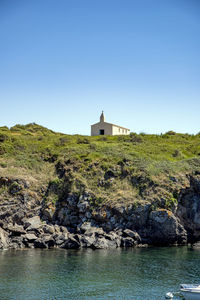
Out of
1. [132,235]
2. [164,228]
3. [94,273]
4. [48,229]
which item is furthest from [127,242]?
[94,273]

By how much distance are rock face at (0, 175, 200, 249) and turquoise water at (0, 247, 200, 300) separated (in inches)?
142

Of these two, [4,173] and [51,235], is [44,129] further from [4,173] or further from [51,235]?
[51,235]

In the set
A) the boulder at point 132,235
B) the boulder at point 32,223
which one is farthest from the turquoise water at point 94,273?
the boulder at point 32,223

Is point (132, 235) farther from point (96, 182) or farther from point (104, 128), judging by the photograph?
point (104, 128)

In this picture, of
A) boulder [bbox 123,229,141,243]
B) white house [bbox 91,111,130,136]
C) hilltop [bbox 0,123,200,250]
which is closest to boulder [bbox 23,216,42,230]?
hilltop [bbox 0,123,200,250]

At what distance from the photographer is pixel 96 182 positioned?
64.2 meters

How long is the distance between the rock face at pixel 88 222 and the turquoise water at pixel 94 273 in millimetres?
3603

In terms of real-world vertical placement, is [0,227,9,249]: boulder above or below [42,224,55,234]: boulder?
below

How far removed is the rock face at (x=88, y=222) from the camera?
171 feet

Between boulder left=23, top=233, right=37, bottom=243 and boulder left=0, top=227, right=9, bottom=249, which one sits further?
boulder left=23, top=233, right=37, bottom=243

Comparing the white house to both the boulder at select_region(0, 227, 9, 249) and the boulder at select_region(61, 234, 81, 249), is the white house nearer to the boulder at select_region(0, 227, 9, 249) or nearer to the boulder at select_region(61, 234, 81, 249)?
the boulder at select_region(61, 234, 81, 249)

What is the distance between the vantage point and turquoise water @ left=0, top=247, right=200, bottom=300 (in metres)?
30.3

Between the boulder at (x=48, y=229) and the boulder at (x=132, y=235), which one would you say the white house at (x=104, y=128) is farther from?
the boulder at (x=48, y=229)

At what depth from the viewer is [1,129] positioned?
9688cm
